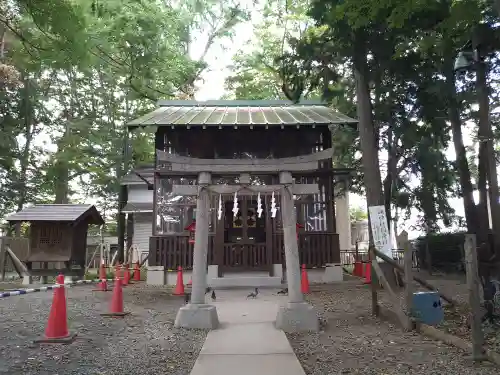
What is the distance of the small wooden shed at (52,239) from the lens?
1509cm

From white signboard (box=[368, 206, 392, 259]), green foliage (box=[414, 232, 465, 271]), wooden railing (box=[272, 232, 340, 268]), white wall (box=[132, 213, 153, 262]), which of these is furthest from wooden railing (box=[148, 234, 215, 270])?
white wall (box=[132, 213, 153, 262])

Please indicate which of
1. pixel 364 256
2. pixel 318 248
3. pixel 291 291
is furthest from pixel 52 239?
pixel 364 256

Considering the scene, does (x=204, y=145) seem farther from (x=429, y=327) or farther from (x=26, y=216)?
(x=429, y=327)

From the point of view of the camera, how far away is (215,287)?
1420 centimetres

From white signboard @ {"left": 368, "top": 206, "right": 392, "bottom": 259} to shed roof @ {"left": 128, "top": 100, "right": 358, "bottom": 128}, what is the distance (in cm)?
417

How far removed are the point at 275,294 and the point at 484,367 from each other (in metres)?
7.62

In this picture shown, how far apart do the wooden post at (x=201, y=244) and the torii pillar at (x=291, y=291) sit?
157 centimetres

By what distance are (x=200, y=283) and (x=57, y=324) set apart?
8.76 ft

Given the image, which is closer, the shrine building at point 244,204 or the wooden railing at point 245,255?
the shrine building at point 244,204

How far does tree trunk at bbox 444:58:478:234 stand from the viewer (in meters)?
10.2

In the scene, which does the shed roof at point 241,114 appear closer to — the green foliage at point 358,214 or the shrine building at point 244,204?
the shrine building at point 244,204

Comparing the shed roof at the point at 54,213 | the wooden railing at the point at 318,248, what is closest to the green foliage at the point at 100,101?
the shed roof at the point at 54,213

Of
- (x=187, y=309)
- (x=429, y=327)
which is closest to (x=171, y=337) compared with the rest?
(x=187, y=309)

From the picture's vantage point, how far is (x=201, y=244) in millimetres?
8367
